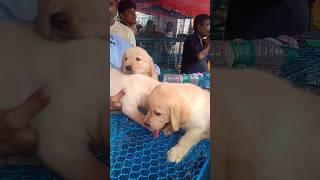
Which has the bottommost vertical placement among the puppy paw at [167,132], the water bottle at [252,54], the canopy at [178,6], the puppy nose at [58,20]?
the puppy paw at [167,132]

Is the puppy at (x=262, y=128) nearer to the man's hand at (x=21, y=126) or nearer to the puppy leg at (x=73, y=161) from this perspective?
the puppy leg at (x=73, y=161)

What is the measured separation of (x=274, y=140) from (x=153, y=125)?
767 millimetres

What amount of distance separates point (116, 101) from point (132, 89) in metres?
0.11

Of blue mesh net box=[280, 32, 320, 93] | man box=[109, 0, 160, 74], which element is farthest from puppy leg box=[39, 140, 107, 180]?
blue mesh net box=[280, 32, 320, 93]

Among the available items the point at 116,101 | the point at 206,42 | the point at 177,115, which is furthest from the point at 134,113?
the point at 206,42

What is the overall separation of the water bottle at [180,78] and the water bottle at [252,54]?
6.4 inches

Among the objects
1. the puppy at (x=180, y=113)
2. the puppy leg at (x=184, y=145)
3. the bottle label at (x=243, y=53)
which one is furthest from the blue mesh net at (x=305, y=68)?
the puppy leg at (x=184, y=145)

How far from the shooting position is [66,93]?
252cm

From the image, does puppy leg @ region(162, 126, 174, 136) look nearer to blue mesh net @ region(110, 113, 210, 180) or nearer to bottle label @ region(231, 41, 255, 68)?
blue mesh net @ region(110, 113, 210, 180)

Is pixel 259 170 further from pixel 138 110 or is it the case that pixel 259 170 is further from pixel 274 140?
pixel 138 110

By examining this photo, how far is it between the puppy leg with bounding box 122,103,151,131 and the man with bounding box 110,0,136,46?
35 cm

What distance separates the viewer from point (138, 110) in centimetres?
255

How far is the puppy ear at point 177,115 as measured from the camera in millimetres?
2581

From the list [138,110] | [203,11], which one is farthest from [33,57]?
[203,11]
